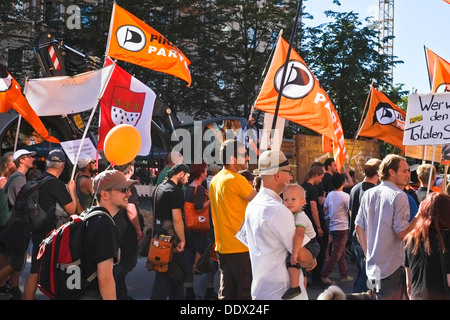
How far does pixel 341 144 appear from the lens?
9523 millimetres

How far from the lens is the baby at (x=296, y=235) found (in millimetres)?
4129

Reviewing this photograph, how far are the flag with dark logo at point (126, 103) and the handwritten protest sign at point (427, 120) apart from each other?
3.24m

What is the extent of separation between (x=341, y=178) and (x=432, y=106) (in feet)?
7.23

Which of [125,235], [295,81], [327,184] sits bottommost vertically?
[125,235]

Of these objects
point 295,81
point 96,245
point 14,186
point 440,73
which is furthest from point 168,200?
point 440,73

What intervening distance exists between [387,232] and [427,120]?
2548 mm

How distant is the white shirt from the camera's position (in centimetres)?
415

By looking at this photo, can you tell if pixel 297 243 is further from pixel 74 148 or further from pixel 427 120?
pixel 74 148

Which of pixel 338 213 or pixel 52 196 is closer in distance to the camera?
pixel 52 196

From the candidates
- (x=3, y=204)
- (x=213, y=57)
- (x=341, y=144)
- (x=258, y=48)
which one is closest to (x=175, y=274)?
(x=3, y=204)

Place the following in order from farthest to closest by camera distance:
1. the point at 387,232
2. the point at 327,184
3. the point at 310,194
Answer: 1. the point at 327,184
2. the point at 310,194
3. the point at 387,232

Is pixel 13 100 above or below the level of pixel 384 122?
below

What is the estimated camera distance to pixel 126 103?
877 cm

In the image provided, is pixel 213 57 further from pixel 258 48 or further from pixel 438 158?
pixel 438 158
